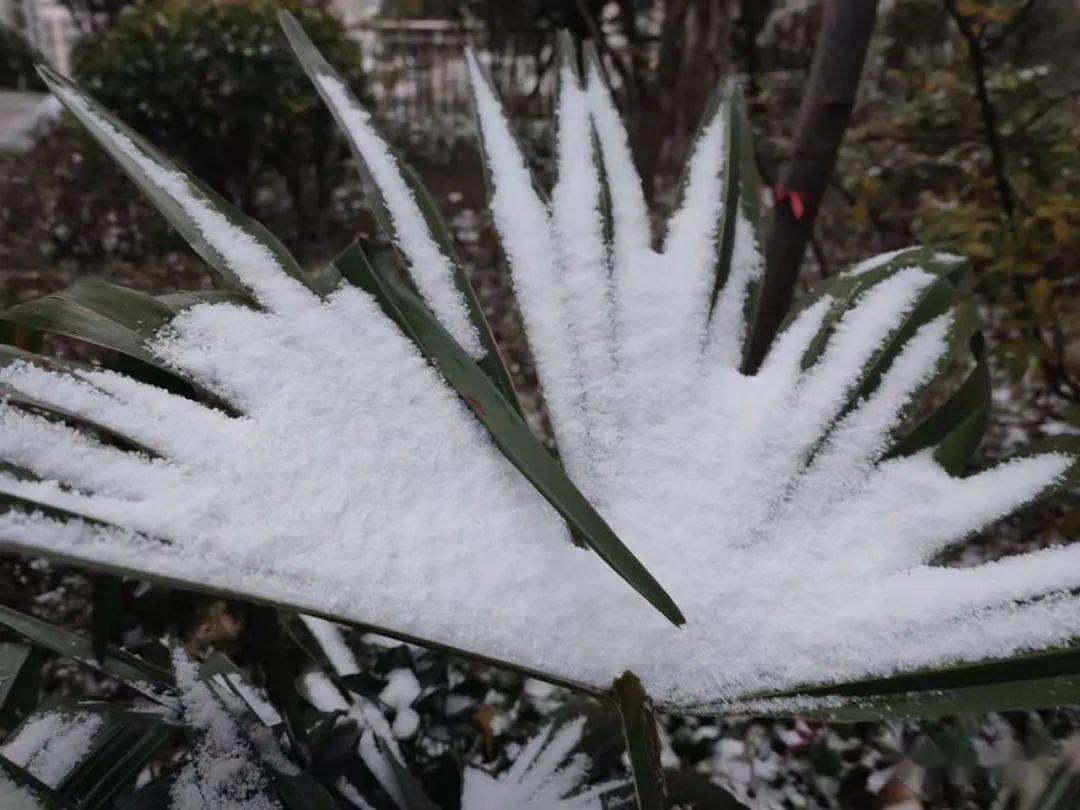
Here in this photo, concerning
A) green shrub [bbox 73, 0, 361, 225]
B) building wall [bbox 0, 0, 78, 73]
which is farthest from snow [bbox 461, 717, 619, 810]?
building wall [bbox 0, 0, 78, 73]

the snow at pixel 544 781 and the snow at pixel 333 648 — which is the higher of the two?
the snow at pixel 544 781

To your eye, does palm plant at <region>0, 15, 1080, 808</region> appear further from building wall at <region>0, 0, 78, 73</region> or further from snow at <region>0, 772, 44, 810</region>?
building wall at <region>0, 0, 78, 73</region>

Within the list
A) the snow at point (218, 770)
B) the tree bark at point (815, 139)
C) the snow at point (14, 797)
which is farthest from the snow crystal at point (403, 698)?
the tree bark at point (815, 139)

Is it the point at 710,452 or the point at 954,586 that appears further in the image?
the point at 710,452

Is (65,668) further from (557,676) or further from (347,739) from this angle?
(557,676)

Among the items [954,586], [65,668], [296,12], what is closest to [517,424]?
[954,586]

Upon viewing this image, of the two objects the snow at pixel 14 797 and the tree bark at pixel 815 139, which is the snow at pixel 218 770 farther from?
the tree bark at pixel 815 139

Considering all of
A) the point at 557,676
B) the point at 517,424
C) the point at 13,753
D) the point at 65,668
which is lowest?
the point at 65,668
